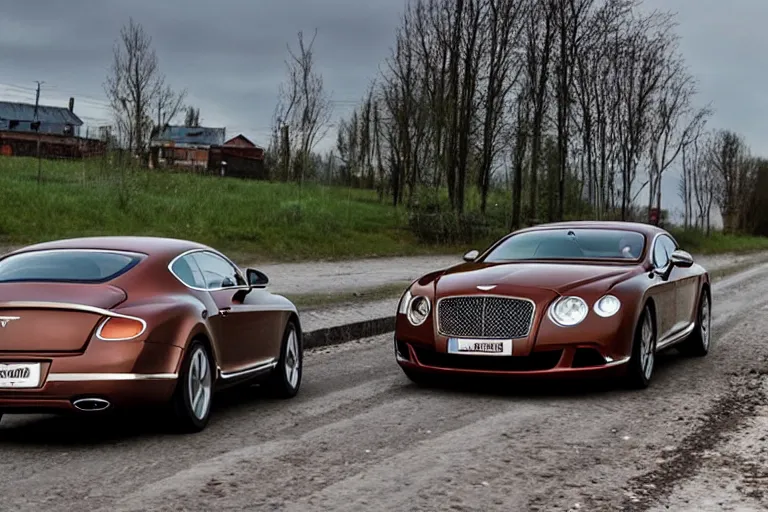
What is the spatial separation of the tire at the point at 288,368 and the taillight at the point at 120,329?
7.59ft

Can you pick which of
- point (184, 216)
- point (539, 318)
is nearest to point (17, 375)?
point (539, 318)

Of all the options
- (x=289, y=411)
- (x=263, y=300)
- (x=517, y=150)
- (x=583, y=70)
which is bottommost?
(x=289, y=411)

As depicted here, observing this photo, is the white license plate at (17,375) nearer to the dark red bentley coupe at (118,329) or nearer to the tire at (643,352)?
the dark red bentley coupe at (118,329)

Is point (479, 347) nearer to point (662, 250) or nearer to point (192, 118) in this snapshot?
point (662, 250)

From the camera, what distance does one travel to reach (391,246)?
1374 inches

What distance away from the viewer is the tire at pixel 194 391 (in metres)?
7.12

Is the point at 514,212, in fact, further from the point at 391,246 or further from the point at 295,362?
the point at 295,362

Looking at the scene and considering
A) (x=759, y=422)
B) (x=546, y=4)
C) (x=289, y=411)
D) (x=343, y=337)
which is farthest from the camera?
(x=546, y=4)

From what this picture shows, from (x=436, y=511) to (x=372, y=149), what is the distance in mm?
58496

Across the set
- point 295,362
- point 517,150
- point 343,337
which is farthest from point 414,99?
point 295,362

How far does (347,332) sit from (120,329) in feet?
23.5

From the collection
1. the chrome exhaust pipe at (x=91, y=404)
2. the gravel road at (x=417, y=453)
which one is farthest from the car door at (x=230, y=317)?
the chrome exhaust pipe at (x=91, y=404)

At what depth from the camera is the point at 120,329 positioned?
6.80m

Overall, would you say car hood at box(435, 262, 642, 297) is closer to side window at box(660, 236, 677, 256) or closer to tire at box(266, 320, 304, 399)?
tire at box(266, 320, 304, 399)
